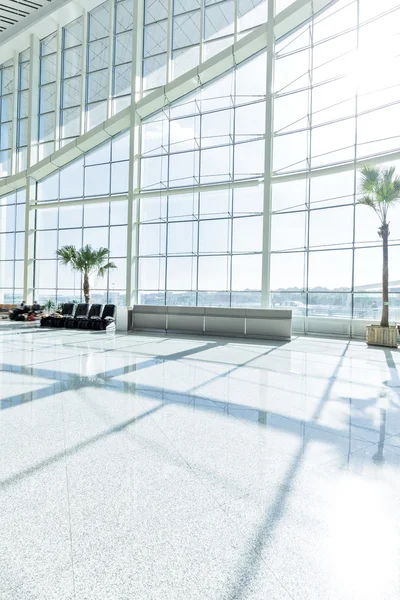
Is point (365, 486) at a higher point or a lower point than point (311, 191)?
lower

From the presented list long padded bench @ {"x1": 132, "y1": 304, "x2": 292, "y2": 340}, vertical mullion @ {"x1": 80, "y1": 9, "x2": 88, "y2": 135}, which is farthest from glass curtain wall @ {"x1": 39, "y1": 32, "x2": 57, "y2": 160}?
long padded bench @ {"x1": 132, "y1": 304, "x2": 292, "y2": 340}

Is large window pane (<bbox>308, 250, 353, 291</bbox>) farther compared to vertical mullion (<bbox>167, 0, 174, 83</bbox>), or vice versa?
vertical mullion (<bbox>167, 0, 174, 83</bbox>)

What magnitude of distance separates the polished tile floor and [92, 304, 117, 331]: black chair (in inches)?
400

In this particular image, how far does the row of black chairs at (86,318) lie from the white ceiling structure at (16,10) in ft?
48.2

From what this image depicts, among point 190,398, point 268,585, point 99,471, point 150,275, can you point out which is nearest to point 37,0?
point 150,275

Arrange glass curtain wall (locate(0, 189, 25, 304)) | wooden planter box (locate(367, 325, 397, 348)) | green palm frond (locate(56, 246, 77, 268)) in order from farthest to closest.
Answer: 1. glass curtain wall (locate(0, 189, 25, 304))
2. green palm frond (locate(56, 246, 77, 268))
3. wooden planter box (locate(367, 325, 397, 348))

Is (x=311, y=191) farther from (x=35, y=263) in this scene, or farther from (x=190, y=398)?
(x=35, y=263)

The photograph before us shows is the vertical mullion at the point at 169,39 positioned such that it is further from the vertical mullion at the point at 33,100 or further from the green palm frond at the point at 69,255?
the green palm frond at the point at 69,255

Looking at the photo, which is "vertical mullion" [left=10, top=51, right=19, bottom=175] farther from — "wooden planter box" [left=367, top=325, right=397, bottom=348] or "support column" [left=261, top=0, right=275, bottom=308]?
"wooden planter box" [left=367, top=325, right=397, bottom=348]

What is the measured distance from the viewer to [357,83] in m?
14.3

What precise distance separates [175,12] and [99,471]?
67.9 feet

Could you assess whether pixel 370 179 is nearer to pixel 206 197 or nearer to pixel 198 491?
pixel 206 197

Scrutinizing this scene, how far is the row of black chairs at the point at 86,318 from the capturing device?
16172 millimetres

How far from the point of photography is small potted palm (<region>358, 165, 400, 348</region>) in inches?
446
